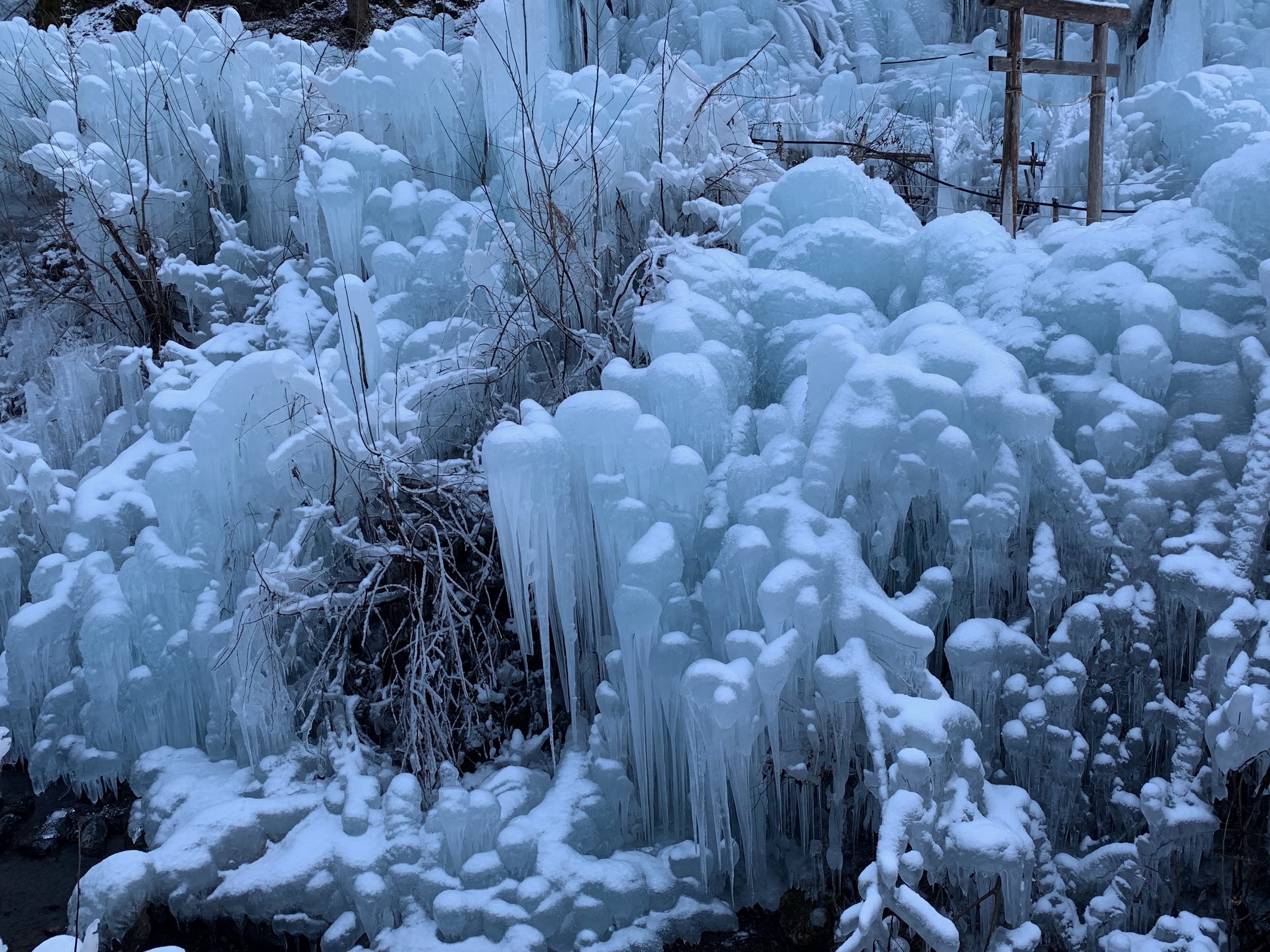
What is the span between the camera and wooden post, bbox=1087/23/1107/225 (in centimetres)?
652

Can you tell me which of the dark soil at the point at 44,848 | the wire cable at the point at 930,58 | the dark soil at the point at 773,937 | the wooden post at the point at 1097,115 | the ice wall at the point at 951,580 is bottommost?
the dark soil at the point at 773,937

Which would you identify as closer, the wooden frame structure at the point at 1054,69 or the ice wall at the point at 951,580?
the ice wall at the point at 951,580

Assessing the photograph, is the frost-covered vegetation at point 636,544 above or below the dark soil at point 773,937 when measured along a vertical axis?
above

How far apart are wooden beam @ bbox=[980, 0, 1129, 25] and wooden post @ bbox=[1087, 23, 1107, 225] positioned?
70 mm

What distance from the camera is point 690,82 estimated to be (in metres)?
6.38

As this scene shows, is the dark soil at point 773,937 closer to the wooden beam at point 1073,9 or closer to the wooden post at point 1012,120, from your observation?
the wooden post at point 1012,120

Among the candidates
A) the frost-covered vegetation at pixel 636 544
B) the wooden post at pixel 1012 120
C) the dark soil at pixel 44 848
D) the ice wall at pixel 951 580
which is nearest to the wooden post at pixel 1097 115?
the wooden post at pixel 1012 120

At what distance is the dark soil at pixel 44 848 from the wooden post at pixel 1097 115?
20.4 ft

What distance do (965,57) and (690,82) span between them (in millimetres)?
5842

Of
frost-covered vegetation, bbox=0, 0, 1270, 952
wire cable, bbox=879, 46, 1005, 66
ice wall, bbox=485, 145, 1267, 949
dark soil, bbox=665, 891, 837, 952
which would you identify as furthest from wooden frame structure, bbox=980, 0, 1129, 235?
wire cable, bbox=879, 46, 1005, 66

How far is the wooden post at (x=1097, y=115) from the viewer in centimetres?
652

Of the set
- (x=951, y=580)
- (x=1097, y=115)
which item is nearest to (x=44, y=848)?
(x=951, y=580)

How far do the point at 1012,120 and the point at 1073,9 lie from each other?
0.91m

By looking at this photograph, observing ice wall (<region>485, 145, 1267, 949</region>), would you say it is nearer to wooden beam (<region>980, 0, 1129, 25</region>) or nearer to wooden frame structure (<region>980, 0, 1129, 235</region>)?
wooden frame structure (<region>980, 0, 1129, 235</region>)
